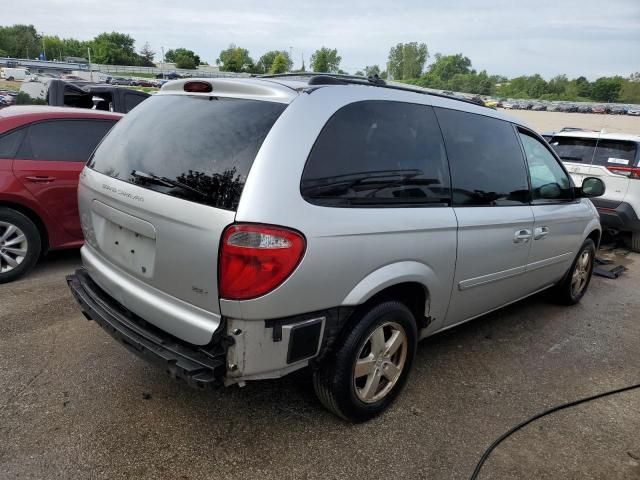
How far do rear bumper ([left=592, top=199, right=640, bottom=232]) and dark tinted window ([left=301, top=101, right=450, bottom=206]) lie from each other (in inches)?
199

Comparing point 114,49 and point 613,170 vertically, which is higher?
point 114,49

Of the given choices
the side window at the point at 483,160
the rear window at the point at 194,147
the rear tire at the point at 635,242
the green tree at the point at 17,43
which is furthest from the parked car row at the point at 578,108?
the green tree at the point at 17,43

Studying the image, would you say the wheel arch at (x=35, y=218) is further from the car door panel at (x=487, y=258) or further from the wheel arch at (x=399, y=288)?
the car door panel at (x=487, y=258)

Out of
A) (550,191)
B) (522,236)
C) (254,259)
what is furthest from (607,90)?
(254,259)

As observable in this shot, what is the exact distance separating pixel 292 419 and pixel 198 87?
6.22 ft

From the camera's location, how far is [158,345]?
7.51 ft

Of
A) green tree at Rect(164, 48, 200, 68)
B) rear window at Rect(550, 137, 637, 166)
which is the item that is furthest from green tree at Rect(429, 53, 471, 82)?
rear window at Rect(550, 137, 637, 166)

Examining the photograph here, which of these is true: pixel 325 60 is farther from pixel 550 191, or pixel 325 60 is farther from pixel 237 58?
pixel 550 191

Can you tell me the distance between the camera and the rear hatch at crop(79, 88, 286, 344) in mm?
2117

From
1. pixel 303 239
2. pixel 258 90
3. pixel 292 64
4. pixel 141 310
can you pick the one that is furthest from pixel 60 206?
pixel 292 64

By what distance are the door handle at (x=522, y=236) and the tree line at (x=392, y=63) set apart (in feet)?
299

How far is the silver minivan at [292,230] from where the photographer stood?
6.82ft

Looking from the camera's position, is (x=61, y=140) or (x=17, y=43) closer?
(x=61, y=140)

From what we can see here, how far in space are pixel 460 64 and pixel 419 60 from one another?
13.0m
